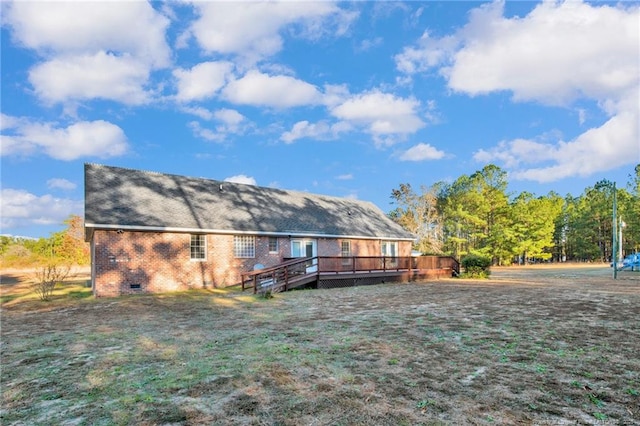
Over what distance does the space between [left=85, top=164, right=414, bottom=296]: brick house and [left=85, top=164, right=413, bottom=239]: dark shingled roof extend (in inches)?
2.1

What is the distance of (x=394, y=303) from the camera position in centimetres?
1219

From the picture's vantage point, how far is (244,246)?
19984 millimetres

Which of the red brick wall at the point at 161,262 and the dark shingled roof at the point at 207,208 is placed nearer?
the red brick wall at the point at 161,262

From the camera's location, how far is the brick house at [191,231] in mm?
16266

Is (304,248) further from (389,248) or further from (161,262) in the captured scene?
(161,262)

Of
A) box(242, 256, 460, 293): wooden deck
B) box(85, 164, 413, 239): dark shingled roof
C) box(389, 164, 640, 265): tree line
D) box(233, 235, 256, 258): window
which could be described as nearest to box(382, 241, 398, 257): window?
box(85, 164, 413, 239): dark shingled roof

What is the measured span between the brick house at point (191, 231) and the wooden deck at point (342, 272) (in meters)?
1.77

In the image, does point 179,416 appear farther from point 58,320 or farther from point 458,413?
point 58,320

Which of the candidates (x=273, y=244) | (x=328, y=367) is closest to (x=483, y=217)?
(x=273, y=244)

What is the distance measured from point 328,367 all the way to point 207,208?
16.2 metres

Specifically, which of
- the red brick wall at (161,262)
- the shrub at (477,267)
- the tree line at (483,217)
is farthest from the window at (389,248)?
the tree line at (483,217)

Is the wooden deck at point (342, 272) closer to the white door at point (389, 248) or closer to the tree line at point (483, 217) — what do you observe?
the white door at point (389, 248)

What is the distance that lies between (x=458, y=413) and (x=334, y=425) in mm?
1318

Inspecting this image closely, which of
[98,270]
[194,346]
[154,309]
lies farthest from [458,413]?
[98,270]
